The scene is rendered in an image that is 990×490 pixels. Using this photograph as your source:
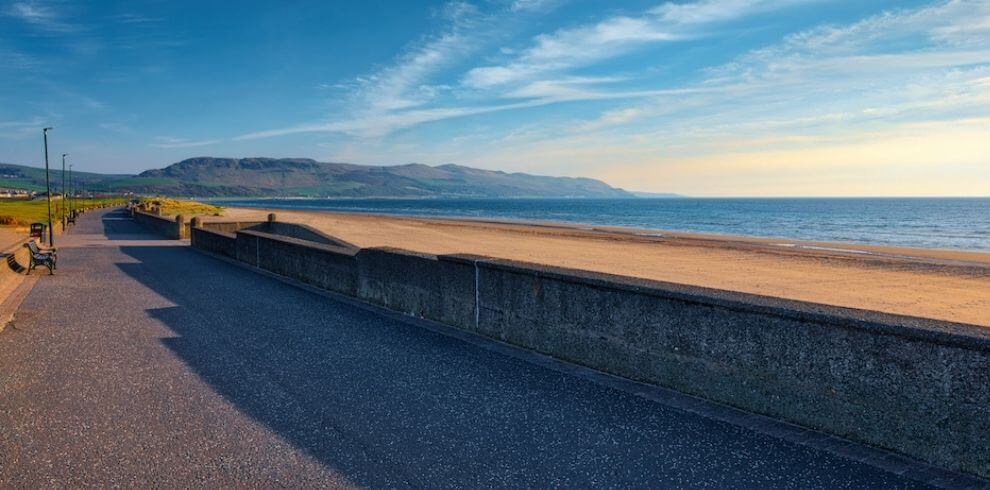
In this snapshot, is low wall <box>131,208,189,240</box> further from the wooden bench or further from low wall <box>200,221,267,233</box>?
the wooden bench

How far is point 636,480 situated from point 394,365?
10.5 feet

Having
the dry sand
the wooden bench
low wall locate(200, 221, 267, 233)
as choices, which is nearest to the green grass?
low wall locate(200, 221, 267, 233)

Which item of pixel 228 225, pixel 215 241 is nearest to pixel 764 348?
pixel 215 241

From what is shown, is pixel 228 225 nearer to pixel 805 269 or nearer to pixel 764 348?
pixel 805 269

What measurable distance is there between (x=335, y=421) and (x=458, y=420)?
0.92 m

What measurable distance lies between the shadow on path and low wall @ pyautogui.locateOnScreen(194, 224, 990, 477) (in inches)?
16.9

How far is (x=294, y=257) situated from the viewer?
12.8 meters

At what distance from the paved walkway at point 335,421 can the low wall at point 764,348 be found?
42cm

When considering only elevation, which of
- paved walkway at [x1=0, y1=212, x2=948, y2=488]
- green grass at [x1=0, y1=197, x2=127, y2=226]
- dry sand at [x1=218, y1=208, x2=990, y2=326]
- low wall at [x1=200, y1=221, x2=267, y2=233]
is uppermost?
low wall at [x1=200, y1=221, x2=267, y2=233]

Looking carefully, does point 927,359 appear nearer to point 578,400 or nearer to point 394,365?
point 578,400

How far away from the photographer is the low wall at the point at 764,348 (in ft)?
12.9

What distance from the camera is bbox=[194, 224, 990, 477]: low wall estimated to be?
3.93m

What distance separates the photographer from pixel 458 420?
4809mm

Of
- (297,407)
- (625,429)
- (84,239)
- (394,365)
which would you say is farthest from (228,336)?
(84,239)
